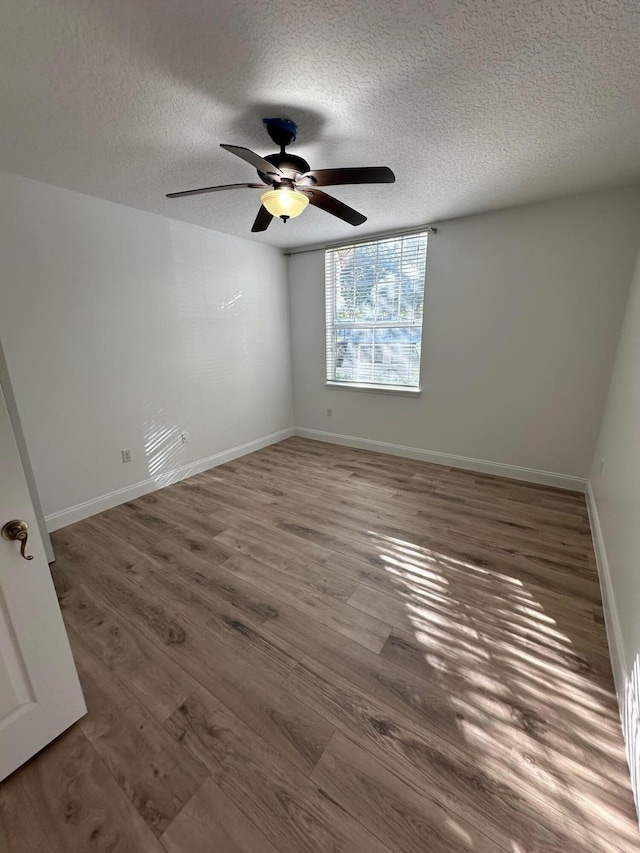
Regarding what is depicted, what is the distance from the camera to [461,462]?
3.54m

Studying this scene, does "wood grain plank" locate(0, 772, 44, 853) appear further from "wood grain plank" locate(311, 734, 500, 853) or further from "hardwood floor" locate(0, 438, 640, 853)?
"wood grain plank" locate(311, 734, 500, 853)

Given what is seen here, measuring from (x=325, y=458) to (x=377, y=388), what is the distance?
102cm

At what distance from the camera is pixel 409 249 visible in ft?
11.2

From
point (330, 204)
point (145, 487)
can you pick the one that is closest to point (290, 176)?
point (330, 204)

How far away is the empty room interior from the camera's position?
108cm

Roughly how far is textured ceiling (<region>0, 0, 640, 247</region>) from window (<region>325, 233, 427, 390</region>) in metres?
1.15

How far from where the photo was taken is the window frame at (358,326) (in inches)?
138

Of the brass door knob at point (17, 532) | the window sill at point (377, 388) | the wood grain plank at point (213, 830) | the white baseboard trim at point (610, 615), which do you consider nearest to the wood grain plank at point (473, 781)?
the wood grain plank at point (213, 830)

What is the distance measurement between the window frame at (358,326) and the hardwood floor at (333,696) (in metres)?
1.79

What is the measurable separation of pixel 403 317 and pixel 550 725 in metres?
3.29

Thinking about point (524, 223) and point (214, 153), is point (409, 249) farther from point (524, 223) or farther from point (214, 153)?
point (214, 153)

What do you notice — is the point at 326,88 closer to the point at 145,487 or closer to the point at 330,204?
the point at 330,204

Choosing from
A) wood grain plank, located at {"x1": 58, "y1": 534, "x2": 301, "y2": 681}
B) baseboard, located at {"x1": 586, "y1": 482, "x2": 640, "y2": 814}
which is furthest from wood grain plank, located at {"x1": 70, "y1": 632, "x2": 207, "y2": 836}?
baseboard, located at {"x1": 586, "y1": 482, "x2": 640, "y2": 814}

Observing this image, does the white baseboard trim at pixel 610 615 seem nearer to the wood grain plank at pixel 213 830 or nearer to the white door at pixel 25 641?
the wood grain plank at pixel 213 830
